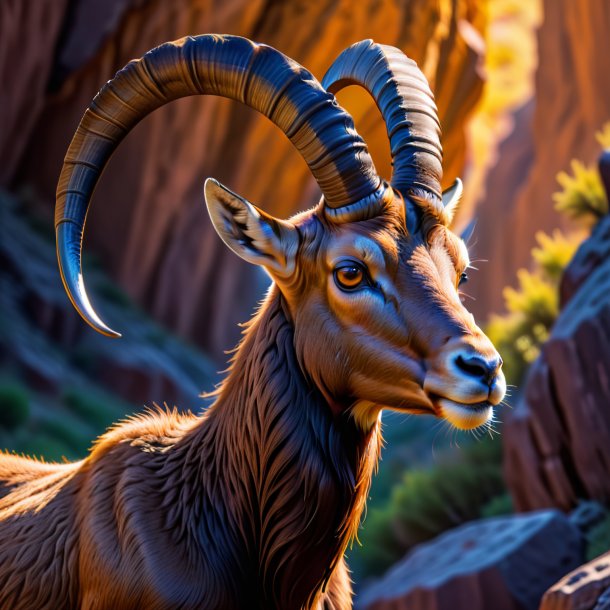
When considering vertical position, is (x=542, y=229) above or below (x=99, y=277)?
above

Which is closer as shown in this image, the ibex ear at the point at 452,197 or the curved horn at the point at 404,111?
the curved horn at the point at 404,111

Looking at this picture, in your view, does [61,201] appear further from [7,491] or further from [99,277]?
[99,277]

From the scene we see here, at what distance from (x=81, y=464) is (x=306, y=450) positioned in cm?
116

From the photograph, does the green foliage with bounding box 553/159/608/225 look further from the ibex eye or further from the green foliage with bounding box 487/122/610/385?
the ibex eye

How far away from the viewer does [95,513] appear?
4.43 meters

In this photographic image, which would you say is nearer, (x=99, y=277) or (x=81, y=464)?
(x=81, y=464)

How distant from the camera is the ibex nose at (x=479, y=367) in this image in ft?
12.6

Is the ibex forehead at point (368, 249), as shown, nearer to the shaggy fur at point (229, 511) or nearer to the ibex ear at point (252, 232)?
the ibex ear at point (252, 232)

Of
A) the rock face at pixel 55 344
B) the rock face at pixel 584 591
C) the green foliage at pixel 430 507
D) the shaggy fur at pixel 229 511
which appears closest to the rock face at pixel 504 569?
the rock face at pixel 584 591

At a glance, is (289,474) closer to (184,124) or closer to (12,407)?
(12,407)

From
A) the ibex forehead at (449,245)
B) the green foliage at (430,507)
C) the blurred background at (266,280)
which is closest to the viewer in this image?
the ibex forehead at (449,245)

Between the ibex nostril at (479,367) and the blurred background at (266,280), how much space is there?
360cm

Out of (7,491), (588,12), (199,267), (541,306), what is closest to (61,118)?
(199,267)

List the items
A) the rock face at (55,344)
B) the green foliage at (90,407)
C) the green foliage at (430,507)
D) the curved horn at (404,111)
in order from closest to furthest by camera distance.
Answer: the curved horn at (404,111) < the green foliage at (430,507) < the green foliage at (90,407) < the rock face at (55,344)
